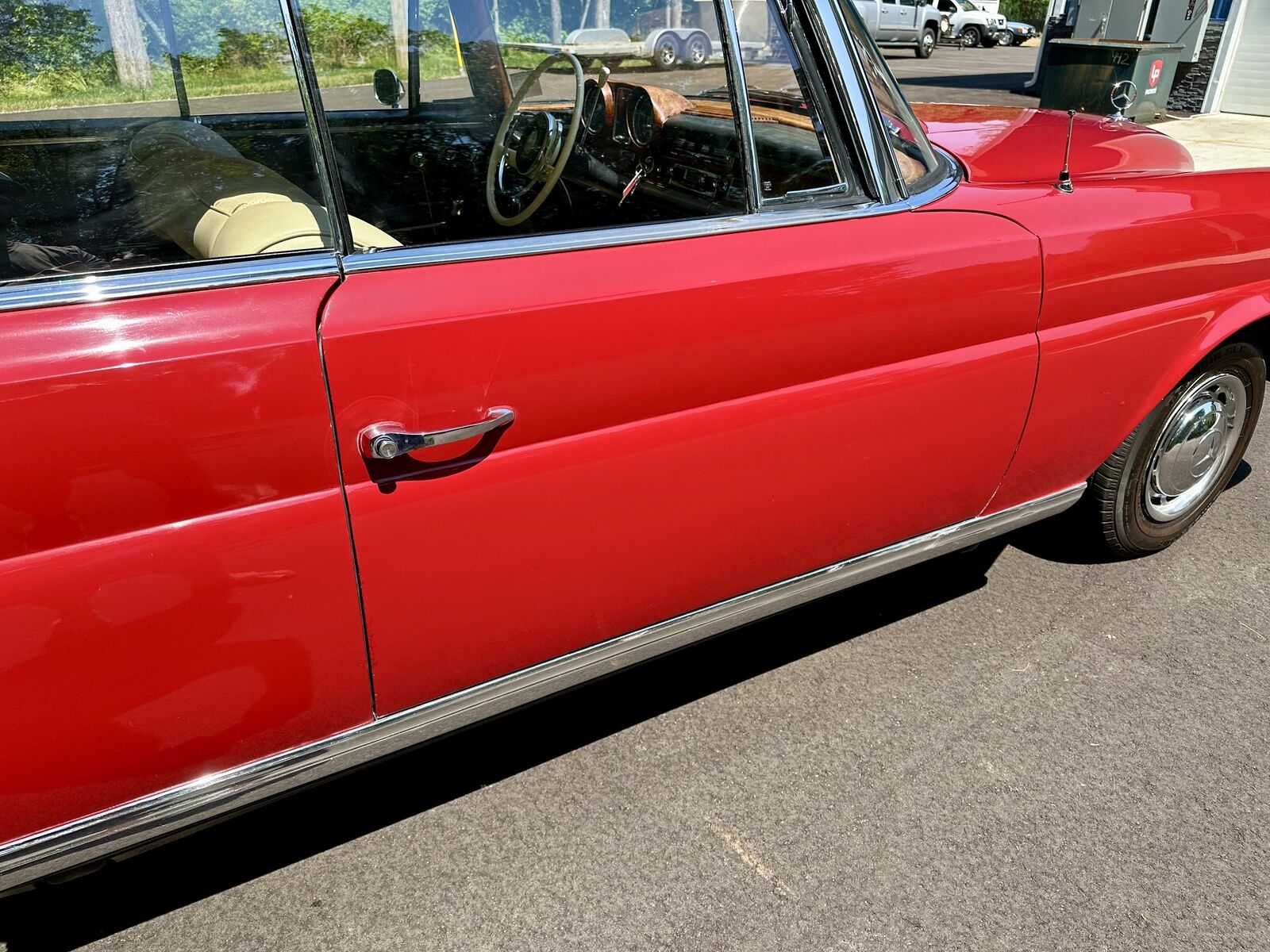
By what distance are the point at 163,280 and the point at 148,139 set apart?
2.32 ft

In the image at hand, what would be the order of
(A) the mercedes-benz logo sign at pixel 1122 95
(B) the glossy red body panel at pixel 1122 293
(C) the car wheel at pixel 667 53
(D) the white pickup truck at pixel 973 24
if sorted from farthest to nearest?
(D) the white pickup truck at pixel 973 24 → (A) the mercedes-benz logo sign at pixel 1122 95 → (B) the glossy red body panel at pixel 1122 293 → (C) the car wheel at pixel 667 53

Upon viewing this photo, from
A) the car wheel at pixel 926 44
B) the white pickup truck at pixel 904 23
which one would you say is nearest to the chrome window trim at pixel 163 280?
the white pickup truck at pixel 904 23

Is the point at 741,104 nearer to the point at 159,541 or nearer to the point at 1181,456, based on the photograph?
the point at 159,541

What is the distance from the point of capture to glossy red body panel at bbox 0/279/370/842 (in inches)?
55.1

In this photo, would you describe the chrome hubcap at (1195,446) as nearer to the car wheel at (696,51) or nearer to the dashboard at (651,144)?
the dashboard at (651,144)

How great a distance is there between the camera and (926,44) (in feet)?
87.5

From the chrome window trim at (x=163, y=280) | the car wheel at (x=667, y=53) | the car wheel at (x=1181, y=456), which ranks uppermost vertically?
the car wheel at (x=667, y=53)

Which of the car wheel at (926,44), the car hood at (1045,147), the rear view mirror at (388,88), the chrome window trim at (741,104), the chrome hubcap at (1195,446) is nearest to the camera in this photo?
the chrome window trim at (741,104)

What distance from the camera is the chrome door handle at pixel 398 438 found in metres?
1.61

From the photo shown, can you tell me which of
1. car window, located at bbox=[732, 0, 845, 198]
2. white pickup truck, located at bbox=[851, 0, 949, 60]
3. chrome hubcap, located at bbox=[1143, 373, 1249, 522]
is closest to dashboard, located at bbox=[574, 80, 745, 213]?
car window, located at bbox=[732, 0, 845, 198]

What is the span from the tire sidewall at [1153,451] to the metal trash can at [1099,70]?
30.3 feet

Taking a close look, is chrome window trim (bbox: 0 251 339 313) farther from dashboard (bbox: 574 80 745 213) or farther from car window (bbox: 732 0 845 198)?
car window (bbox: 732 0 845 198)

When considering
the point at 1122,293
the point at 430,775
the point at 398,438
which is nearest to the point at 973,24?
the point at 1122,293

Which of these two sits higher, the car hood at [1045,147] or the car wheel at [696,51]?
the car wheel at [696,51]
